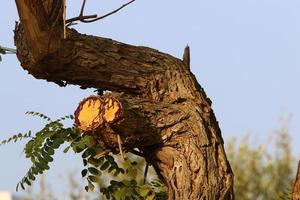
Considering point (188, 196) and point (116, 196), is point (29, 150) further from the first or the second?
point (188, 196)

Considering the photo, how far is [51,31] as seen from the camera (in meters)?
4.86

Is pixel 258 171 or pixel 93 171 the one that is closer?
pixel 93 171

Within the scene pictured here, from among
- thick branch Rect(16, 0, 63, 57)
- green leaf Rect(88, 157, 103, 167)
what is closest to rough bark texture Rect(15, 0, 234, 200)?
thick branch Rect(16, 0, 63, 57)

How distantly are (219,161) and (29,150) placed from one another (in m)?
1.46

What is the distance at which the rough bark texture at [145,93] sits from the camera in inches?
191

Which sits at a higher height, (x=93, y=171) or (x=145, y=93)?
(x=145, y=93)

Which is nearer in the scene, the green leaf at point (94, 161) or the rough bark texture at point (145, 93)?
the rough bark texture at point (145, 93)

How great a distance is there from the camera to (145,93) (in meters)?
5.29

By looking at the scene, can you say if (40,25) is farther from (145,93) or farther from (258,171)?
(258,171)

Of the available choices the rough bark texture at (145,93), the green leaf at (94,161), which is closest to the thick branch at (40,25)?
the rough bark texture at (145,93)

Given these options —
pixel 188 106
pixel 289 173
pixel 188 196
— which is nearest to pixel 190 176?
pixel 188 196

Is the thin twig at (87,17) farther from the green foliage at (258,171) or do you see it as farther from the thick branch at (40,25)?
the green foliage at (258,171)

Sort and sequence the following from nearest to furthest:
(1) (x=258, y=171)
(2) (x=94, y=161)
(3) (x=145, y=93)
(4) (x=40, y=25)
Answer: (4) (x=40, y=25)
(3) (x=145, y=93)
(2) (x=94, y=161)
(1) (x=258, y=171)

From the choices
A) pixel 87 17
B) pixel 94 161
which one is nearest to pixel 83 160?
pixel 94 161
